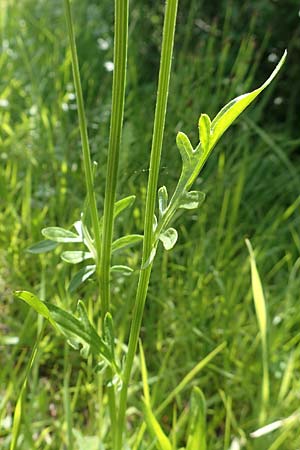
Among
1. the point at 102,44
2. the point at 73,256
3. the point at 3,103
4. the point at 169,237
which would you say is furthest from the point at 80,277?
the point at 102,44

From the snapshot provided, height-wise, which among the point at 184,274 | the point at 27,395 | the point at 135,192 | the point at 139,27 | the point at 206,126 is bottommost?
the point at 27,395

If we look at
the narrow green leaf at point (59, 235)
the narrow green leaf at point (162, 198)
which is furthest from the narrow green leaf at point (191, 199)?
the narrow green leaf at point (59, 235)

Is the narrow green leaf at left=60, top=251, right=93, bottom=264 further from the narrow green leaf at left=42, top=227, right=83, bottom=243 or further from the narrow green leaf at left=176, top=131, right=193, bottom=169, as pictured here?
the narrow green leaf at left=176, top=131, right=193, bottom=169

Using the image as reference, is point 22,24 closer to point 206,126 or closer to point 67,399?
point 67,399

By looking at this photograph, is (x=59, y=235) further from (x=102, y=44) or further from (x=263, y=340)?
(x=102, y=44)

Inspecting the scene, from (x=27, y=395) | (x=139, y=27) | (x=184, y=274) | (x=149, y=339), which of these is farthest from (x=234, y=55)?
(x=27, y=395)

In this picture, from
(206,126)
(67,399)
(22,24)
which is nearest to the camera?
(206,126)
